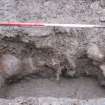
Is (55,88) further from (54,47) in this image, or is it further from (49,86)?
(54,47)

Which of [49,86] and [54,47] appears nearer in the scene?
[54,47]

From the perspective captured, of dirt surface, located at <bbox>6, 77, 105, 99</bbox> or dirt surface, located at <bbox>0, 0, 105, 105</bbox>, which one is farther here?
dirt surface, located at <bbox>6, 77, 105, 99</bbox>

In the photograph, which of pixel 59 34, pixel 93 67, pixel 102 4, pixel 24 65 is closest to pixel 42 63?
pixel 24 65

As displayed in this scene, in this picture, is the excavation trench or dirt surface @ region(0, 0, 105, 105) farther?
the excavation trench

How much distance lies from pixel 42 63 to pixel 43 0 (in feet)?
2.53

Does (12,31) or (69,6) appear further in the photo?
(69,6)

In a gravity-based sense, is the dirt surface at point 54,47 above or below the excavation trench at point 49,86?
above

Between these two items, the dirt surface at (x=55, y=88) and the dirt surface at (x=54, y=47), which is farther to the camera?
the dirt surface at (x=55, y=88)

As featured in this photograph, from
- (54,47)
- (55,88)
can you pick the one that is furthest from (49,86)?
(54,47)

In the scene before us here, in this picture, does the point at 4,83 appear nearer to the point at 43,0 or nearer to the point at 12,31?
the point at 12,31

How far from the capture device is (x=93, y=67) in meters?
2.98

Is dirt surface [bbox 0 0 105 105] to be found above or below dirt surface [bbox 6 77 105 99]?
above

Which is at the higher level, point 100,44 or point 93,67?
point 100,44

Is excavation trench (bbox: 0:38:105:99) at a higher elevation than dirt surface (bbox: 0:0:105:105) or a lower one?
lower
